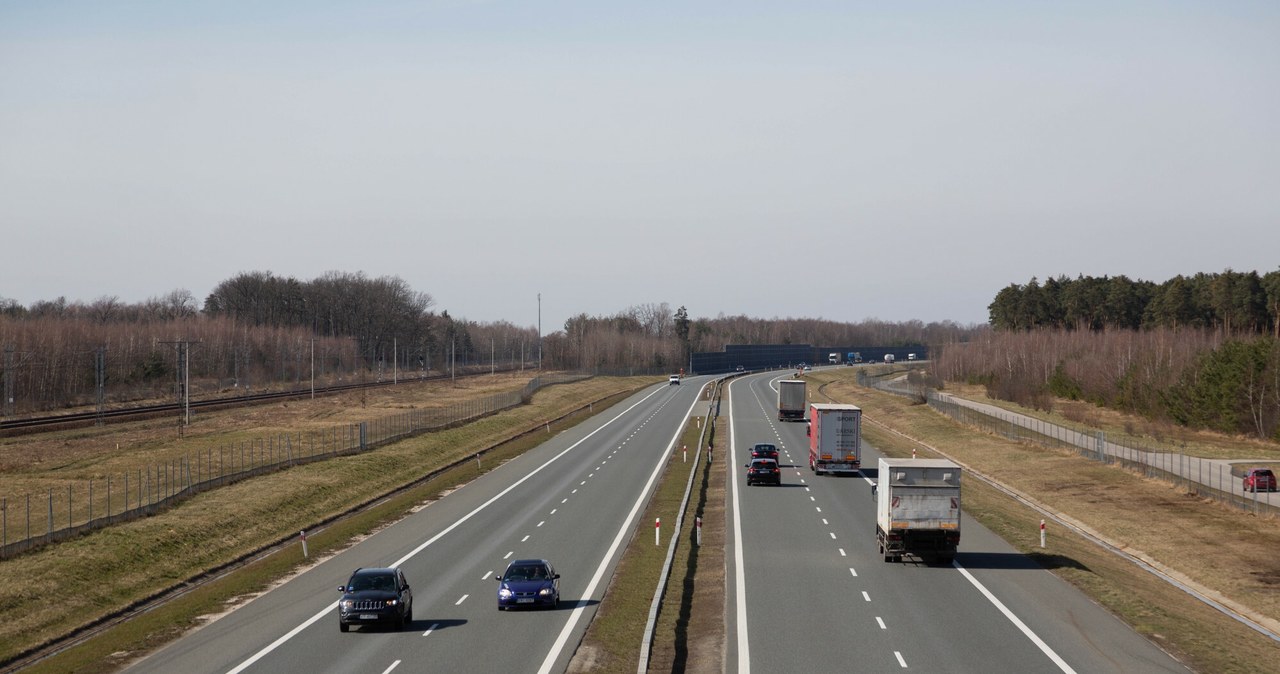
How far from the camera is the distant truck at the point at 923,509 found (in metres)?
36.5

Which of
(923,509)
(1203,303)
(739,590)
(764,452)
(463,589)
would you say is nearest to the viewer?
(739,590)

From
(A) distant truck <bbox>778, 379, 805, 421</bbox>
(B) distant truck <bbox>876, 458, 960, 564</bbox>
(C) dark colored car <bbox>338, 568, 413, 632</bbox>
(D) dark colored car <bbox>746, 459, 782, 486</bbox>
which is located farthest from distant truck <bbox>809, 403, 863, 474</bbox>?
(A) distant truck <bbox>778, 379, 805, 421</bbox>

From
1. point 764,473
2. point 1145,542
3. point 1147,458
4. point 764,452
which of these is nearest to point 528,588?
point 1145,542

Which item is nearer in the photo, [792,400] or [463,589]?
[463,589]

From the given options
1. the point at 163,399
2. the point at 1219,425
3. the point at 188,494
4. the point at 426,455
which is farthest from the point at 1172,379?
the point at 163,399

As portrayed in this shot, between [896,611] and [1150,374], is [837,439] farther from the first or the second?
[1150,374]

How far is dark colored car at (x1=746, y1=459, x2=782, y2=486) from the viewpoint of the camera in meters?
60.5

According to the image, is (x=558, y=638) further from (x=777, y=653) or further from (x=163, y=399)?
(x=163, y=399)

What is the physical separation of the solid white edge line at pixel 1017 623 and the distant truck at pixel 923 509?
129 cm

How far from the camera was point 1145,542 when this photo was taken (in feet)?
156

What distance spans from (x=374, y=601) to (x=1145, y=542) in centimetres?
3475

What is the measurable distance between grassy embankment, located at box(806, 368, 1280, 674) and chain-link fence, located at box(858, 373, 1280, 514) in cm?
126

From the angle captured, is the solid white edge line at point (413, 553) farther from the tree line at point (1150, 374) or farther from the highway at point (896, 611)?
the tree line at point (1150, 374)

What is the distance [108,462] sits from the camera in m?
65.8
